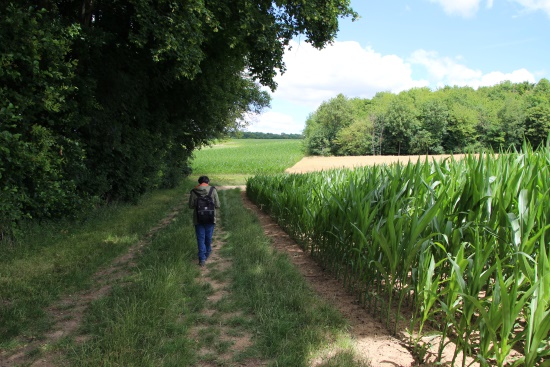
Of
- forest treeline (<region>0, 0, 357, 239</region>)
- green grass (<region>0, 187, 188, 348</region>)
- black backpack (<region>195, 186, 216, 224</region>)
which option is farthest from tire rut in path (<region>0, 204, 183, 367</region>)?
forest treeline (<region>0, 0, 357, 239</region>)

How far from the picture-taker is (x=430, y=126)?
67250 mm

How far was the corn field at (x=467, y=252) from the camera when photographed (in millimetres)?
2092

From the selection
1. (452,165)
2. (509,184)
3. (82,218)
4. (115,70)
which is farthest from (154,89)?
(509,184)

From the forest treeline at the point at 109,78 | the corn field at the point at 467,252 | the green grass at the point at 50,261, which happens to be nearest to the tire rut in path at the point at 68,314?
the green grass at the point at 50,261

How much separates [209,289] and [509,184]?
3.63m

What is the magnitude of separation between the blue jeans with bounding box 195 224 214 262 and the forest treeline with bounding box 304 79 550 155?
196ft

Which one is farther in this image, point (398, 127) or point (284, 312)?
point (398, 127)

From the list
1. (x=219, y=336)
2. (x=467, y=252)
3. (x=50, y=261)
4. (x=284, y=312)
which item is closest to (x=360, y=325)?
(x=284, y=312)

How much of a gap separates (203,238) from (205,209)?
1.69ft

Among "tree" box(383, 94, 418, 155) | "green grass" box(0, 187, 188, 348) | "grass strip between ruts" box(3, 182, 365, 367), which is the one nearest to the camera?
"grass strip between ruts" box(3, 182, 365, 367)

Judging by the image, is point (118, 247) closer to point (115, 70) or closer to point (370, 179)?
point (370, 179)

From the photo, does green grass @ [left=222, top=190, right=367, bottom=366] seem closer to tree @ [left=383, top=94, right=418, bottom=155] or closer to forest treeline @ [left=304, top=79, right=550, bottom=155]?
forest treeline @ [left=304, top=79, right=550, bottom=155]

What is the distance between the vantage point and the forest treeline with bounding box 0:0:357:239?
6.00 meters

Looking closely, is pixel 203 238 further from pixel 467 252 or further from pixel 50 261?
pixel 467 252
